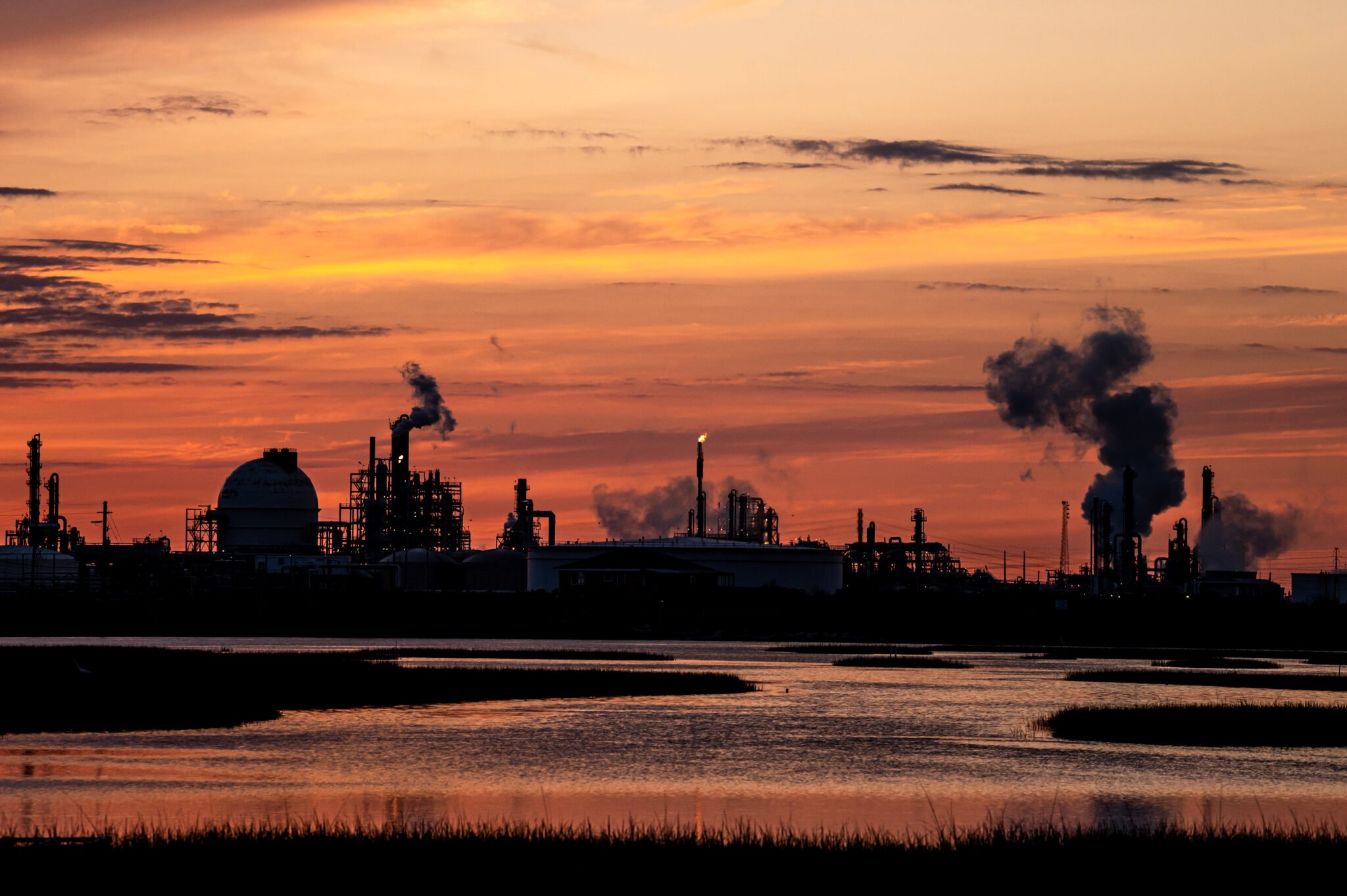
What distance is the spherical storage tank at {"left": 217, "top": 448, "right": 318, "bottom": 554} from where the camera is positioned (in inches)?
6978

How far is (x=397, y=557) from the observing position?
177125mm

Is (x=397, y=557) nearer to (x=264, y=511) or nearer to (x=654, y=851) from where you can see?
(x=264, y=511)

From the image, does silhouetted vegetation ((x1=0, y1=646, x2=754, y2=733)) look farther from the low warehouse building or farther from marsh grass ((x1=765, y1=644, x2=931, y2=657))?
the low warehouse building

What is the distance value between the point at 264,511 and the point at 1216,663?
111719 millimetres

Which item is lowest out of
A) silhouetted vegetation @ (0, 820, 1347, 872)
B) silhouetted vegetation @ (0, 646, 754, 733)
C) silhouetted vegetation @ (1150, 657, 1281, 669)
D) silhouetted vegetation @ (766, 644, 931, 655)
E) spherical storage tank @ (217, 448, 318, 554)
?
silhouetted vegetation @ (766, 644, 931, 655)

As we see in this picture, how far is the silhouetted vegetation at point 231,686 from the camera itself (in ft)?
166

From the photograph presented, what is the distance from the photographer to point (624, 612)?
5920 inches

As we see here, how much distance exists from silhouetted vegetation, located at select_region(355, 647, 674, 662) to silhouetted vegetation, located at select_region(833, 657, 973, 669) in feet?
34.0

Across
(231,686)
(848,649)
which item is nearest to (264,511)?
(848,649)

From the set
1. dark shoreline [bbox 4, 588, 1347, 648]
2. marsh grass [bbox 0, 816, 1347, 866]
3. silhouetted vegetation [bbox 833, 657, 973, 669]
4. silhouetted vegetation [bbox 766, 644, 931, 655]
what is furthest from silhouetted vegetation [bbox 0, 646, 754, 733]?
dark shoreline [bbox 4, 588, 1347, 648]

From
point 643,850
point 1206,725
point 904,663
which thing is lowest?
point 904,663

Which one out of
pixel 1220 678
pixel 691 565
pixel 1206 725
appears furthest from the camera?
pixel 691 565

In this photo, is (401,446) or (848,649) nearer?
(848,649)

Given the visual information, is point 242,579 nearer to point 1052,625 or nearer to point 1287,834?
point 1052,625
